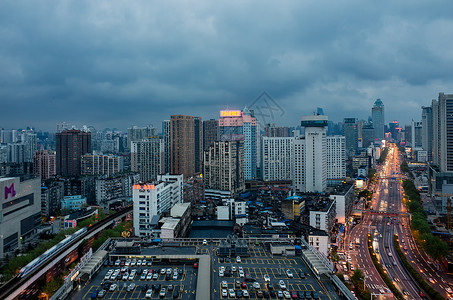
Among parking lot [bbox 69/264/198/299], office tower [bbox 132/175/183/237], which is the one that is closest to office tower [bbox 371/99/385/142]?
office tower [bbox 132/175/183/237]

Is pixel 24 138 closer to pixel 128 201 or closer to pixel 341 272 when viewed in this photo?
pixel 128 201

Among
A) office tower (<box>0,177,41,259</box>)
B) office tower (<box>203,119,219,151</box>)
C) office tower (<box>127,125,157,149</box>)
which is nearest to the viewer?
office tower (<box>0,177,41,259</box>)

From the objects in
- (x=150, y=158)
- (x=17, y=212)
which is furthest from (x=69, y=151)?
(x=17, y=212)

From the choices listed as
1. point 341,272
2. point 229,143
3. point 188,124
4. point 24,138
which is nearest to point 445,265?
point 341,272

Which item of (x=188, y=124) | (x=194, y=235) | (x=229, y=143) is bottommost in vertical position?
(x=194, y=235)

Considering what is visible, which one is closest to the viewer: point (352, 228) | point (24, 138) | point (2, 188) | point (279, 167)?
point (2, 188)

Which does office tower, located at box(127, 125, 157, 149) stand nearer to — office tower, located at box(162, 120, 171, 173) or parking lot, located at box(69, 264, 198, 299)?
office tower, located at box(162, 120, 171, 173)

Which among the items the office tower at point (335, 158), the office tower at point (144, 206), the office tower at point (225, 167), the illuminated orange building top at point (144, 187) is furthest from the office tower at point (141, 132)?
the office tower at point (144, 206)

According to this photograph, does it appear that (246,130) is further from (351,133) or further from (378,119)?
(378,119)
